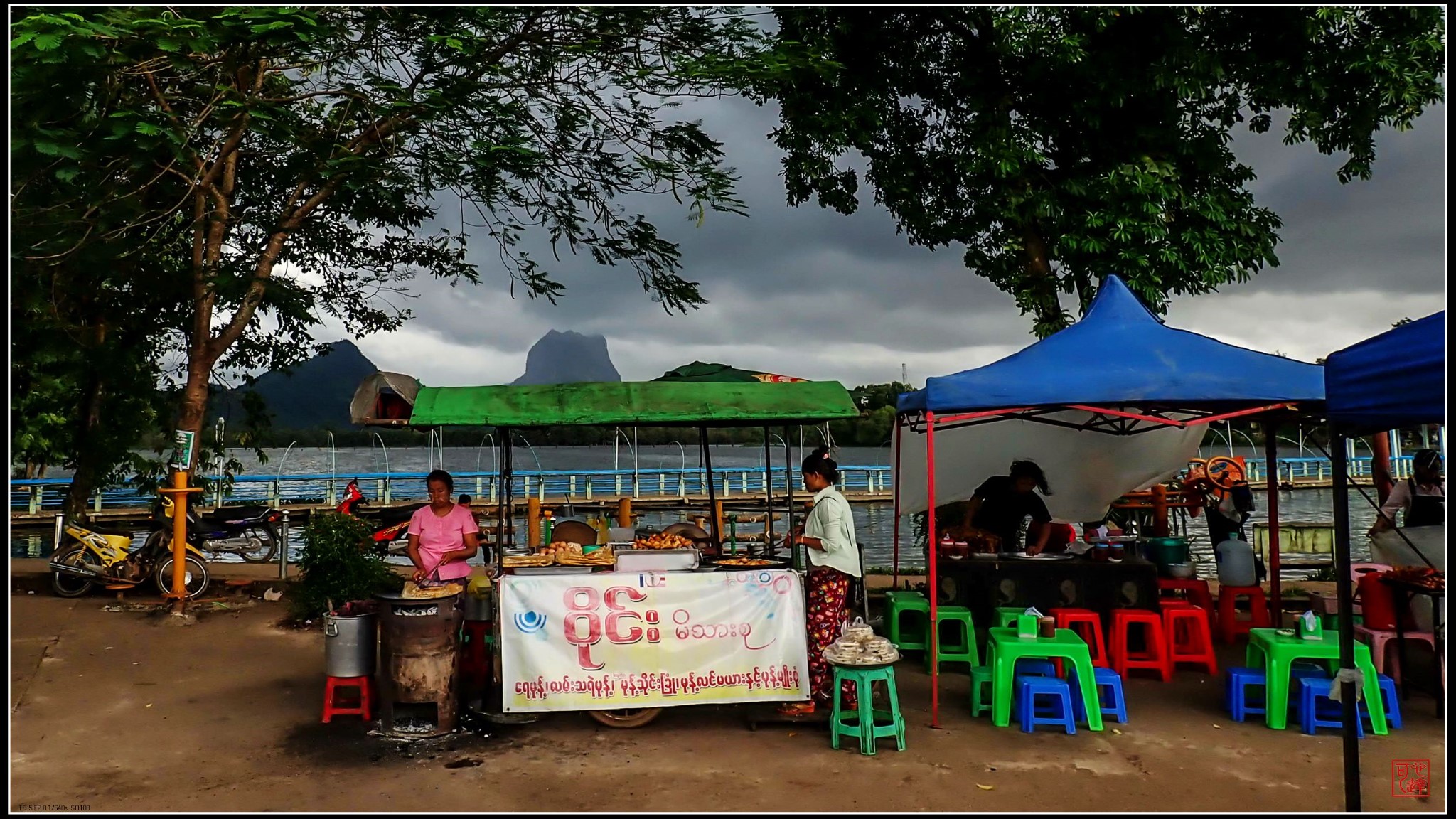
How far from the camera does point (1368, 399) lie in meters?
4.00

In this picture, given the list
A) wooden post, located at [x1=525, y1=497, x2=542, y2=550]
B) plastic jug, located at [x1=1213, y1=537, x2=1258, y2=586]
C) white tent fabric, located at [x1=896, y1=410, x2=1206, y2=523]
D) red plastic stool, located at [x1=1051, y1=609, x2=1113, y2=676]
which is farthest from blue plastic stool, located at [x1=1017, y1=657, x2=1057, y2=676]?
wooden post, located at [x1=525, y1=497, x2=542, y2=550]

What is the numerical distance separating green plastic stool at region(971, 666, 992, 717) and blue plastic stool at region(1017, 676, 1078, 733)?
0.32 m

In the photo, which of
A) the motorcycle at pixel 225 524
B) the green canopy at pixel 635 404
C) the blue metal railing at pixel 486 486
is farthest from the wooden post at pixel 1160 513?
the blue metal railing at pixel 486 486

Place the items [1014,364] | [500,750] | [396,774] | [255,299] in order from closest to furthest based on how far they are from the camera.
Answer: [396,774] < [500,750] < [1014,364] < [255,299]

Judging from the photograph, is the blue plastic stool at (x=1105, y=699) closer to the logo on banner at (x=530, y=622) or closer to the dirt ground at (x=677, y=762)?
the dirt ground at (x=677, y=762)

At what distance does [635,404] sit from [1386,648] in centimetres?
535

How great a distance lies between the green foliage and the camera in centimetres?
A: 959

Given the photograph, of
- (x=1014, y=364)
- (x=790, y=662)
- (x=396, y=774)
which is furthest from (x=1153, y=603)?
(x=396, y=774)

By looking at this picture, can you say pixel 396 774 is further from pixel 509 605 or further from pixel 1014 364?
pixel 1014 364

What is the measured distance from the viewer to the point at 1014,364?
20.9ft

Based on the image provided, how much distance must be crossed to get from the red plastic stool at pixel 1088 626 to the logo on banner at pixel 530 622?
3711mm

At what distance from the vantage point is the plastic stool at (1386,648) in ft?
20.9

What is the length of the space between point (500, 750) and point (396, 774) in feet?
1.98

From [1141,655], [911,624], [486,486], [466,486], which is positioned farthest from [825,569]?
[466,486]
